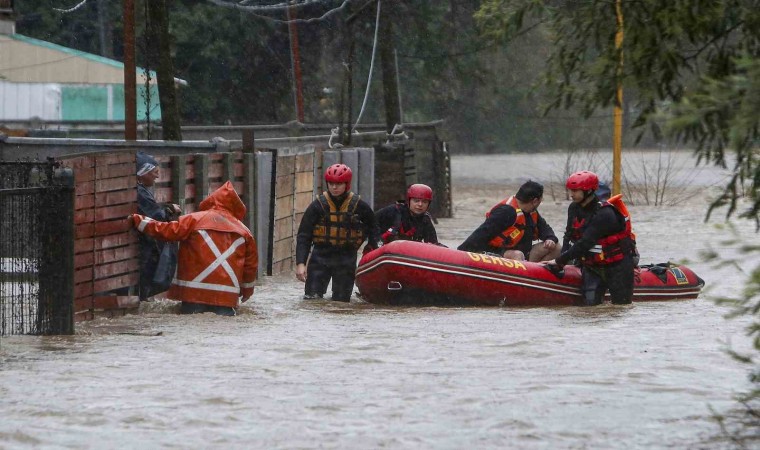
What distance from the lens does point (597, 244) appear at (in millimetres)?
12562

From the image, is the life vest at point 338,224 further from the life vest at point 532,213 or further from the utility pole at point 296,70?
the utility pole at point 296,70

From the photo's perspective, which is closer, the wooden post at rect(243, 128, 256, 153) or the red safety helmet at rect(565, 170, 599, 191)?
the red safety helmet at rect(565, 170, 599, 191)

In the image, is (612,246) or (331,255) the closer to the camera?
(612,246)

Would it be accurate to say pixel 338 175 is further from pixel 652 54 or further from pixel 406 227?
pixel 652 54

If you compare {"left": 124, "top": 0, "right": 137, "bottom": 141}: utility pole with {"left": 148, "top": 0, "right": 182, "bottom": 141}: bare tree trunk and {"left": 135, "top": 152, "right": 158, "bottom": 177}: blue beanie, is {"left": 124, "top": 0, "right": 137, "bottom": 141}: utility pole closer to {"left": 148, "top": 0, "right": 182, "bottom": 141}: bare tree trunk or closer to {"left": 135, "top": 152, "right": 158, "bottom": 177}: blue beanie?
{"left": 148, "top": 0, "right": 182, "bottom": 141}: bare tree trunk

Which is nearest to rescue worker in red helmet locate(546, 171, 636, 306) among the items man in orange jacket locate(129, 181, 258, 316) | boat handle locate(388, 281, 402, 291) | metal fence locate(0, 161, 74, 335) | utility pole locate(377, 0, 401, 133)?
boat handle locate(388, 281, 402, 291)

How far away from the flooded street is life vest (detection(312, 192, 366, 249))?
96 cm

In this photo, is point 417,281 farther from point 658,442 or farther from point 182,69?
point 182,69

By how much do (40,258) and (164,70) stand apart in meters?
10.5

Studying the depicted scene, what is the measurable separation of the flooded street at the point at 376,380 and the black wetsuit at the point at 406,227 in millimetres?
1517

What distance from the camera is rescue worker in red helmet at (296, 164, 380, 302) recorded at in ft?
41.7

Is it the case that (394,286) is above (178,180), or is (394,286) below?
below

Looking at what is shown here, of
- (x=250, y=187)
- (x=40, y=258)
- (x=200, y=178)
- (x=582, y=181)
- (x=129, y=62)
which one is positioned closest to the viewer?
(x=40, y=258)

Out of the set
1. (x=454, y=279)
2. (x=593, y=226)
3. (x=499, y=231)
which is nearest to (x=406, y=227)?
(x=499, y=231)
